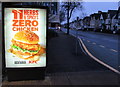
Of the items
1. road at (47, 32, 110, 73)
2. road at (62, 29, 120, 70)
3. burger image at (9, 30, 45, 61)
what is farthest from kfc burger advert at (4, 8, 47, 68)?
road at (62, 29, 120, 70)

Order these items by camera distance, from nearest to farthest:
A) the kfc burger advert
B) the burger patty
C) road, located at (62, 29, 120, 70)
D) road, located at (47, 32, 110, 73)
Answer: the kfc burger advert
the burger patty
road, located at (47, 32, 110, 73)
road, located at (62, 29, 120, 70)

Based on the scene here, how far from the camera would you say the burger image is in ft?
19.8

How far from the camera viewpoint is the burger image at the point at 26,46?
603cm

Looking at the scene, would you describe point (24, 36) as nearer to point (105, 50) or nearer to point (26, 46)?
point (26, 46)

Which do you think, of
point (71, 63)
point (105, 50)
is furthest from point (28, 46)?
point (105, 50)

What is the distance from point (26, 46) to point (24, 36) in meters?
0.27

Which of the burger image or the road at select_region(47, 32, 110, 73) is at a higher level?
the burger image

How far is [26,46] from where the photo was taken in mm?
6098

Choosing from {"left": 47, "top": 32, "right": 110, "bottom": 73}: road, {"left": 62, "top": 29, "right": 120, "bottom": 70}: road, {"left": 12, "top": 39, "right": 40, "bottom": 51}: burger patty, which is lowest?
{"left": 62, "top": 29, "right": 120, "bottom": 70}: road

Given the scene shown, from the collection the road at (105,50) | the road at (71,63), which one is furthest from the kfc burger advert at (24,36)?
the road at (105,50)

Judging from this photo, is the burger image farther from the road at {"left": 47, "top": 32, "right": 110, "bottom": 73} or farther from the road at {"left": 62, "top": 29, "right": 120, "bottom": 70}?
the road at {"left": 62, "top": 29, "right": 120, "bottom": 70}

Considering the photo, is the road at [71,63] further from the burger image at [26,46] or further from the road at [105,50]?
the burger image at [26,46]

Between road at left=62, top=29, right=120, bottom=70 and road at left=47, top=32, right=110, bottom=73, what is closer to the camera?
road at left=47, top=32, right=110, bottom=73

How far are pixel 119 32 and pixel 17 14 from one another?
47.3 m
